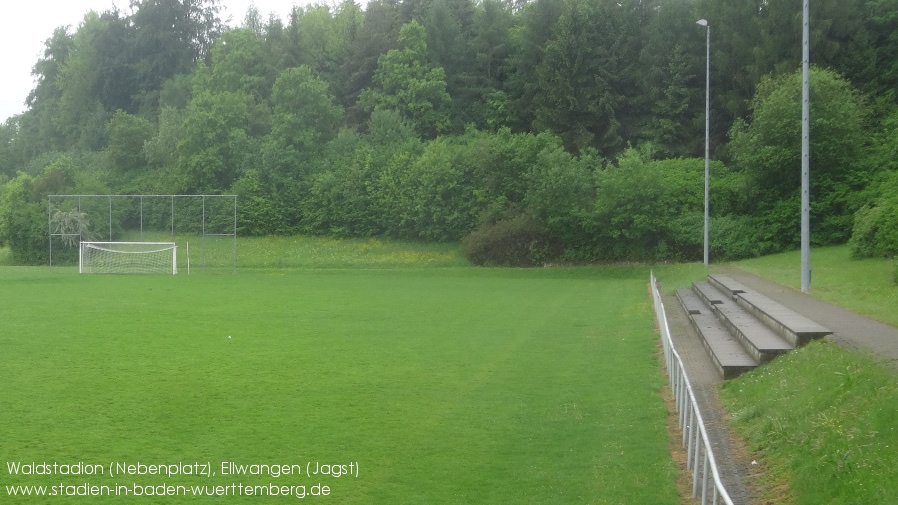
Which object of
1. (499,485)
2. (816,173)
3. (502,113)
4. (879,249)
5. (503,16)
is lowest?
(499,485)

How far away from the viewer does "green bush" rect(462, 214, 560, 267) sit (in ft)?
153

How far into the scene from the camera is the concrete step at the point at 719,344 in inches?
523

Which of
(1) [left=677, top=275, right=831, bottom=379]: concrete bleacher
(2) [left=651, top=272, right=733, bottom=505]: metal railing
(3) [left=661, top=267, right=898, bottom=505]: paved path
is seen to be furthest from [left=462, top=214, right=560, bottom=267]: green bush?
(2) [left=651, top=272, right=733, bottom=505]: metal railing

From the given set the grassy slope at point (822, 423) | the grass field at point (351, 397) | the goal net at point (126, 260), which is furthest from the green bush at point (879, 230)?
the goal net at point (126, 260)

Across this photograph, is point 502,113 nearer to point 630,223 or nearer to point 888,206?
point 630,223

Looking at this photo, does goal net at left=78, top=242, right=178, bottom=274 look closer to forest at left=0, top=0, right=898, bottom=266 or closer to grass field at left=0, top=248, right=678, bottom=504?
forest at left=0, top=0, right=898, bottom=266

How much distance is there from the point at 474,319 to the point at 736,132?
27829mm

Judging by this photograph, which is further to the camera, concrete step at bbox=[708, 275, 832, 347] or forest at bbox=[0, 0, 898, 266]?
forest at bbox=[0, 0, 898, 266]

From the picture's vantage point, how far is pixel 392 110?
6612cm

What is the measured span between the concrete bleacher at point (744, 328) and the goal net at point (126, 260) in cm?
2617

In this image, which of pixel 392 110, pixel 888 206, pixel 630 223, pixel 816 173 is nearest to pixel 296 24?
pixel 392 110

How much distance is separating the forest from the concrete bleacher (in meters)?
10.7

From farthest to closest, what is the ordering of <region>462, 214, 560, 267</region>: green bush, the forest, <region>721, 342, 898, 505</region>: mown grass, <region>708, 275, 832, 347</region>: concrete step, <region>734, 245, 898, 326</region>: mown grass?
1. <region>462, 214, 560, 267</region>: green bush
2. the forest
3. <region>734, 245, 898, 326</region>: mown grass
4. <region>708, 275, 832, 347</region>: concrete step
5. <region>721, 342, 898, 505</region>: mown grass

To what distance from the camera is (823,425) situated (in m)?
8.91
